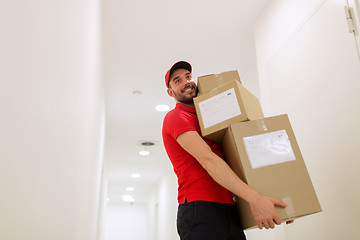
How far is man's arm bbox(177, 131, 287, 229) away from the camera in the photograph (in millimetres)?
1042

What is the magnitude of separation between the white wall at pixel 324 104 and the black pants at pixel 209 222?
504 millimetres

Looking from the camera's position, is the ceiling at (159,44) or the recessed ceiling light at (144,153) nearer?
the ceiling at (159,44)

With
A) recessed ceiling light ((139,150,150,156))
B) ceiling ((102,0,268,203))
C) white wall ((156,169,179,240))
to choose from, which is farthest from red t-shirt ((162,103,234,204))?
white wall ((156,169,179,240))

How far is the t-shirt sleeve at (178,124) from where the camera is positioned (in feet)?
4.18

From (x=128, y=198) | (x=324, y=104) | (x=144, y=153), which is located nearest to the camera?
(x=324, y=104)

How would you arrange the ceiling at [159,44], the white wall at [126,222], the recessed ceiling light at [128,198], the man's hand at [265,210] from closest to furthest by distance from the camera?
the man's hand at [265,210], the ceiling at [159,44], the recessed ceiling light at [128,198], the white wall at [126,222]

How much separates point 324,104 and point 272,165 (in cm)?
53

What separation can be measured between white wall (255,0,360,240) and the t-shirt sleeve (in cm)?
65

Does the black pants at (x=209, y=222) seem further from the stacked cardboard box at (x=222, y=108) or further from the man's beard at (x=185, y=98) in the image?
the man's beard at (x=185, y=98)

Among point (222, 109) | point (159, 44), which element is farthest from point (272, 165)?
point (159, 44)

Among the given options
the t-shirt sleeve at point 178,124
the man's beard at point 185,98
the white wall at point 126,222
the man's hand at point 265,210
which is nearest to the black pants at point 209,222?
the man's hand at point 265,210

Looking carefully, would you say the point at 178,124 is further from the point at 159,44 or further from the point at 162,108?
the point at 162,108

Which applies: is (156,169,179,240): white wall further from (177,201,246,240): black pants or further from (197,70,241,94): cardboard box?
(177,201,246,240): black pants

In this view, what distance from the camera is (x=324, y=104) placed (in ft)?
4.76
